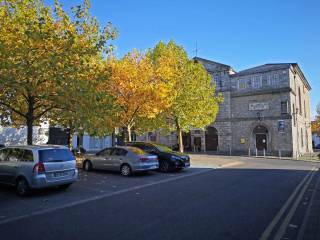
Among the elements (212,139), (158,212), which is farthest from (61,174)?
(212,139)

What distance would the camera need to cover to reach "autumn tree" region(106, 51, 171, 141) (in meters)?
18.8

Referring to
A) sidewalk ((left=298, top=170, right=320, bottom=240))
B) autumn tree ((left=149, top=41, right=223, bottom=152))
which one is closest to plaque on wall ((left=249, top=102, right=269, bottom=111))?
autumn tree ((left=149, top=41, right=223, bottom=152))

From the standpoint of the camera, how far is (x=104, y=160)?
14586mm

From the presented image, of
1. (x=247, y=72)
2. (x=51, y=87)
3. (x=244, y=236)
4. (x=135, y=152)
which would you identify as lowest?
(x=244, y=236)

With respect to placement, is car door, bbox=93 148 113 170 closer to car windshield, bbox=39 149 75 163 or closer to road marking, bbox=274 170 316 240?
car windshield, bbox=39 149 75 163

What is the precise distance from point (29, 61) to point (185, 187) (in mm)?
8312

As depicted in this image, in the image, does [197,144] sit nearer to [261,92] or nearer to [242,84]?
[242,84]

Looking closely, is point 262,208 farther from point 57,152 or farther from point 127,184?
point 57,152

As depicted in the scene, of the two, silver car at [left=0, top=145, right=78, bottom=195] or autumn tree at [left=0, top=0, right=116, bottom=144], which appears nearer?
silver car at [left=0, top=145, right=78, bottom=195]

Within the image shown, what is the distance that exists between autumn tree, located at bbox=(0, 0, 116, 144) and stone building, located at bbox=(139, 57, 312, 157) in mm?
26025

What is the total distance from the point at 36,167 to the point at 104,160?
587 cm

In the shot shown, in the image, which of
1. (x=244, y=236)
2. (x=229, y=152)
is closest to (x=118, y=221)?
(x=244, y=236)

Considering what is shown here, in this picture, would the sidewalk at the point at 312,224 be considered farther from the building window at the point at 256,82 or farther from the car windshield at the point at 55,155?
the building window at the point at 256,82

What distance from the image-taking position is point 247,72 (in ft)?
127
